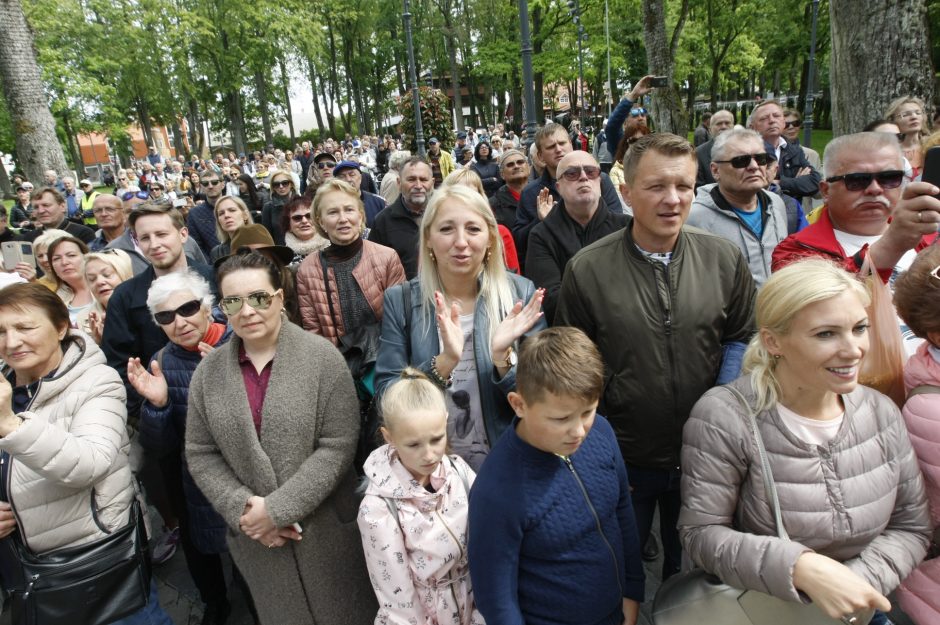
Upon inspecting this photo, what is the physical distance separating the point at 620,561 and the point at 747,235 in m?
2.14

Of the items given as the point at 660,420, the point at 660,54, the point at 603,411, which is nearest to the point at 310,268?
the point at 603,411

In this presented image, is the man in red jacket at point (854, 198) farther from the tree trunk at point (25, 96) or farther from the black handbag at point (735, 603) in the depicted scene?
the tree trunk at point (25, 96)

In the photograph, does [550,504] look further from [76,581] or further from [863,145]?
[863,145]

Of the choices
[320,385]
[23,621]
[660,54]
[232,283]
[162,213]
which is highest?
[660,54]

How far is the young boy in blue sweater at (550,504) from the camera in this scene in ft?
6.08

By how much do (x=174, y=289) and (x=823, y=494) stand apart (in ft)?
9.73

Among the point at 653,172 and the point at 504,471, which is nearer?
the point at 504,471

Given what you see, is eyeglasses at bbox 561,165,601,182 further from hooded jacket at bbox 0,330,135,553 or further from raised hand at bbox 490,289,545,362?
hooded jacket at bbox 0,330,135,553

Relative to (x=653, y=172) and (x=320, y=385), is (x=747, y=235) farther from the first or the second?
(x=320, y=385)

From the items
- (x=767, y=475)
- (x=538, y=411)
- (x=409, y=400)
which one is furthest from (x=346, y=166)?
(x=767, y=475)

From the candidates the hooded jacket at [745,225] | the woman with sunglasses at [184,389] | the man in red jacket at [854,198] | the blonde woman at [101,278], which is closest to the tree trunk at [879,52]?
the hooded jacket at [745,225]

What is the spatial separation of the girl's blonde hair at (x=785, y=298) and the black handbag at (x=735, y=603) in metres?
0.10

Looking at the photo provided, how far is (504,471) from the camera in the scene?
1.91 meters

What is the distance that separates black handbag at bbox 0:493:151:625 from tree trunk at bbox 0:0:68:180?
1064cm
